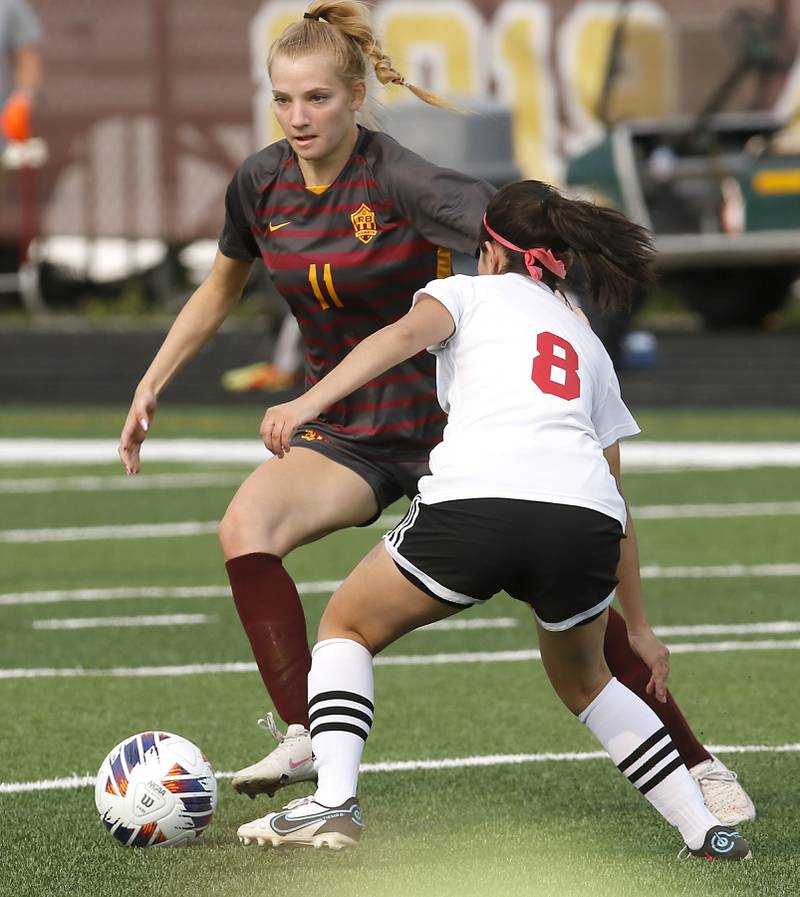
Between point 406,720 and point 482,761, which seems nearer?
point 482,761

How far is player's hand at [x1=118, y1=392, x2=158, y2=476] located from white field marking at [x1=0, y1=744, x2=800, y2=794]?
2.90 feet

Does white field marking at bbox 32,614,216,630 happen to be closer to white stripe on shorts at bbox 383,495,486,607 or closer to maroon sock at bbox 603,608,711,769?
maroon sock at bbox 603,608,711,769

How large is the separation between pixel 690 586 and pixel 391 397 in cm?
353

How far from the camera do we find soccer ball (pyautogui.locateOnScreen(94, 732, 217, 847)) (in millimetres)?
4793

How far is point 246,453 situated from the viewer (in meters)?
13.5

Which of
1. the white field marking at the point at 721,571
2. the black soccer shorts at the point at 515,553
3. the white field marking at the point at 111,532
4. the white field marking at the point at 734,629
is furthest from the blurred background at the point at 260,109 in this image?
the black soccer shorts at the point at 515,553

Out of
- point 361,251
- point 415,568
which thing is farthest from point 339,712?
point 361,251

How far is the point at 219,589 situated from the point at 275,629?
3650 mm

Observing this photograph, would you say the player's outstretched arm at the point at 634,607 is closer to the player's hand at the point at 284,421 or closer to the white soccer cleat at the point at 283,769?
the player's hand at the point at 284,421

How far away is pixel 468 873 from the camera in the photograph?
4547 millimetres

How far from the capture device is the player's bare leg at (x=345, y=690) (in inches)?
175

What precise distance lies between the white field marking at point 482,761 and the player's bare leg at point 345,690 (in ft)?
3.23

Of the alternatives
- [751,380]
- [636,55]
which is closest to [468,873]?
[751,380]

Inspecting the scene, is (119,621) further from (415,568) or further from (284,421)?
(284,421)
